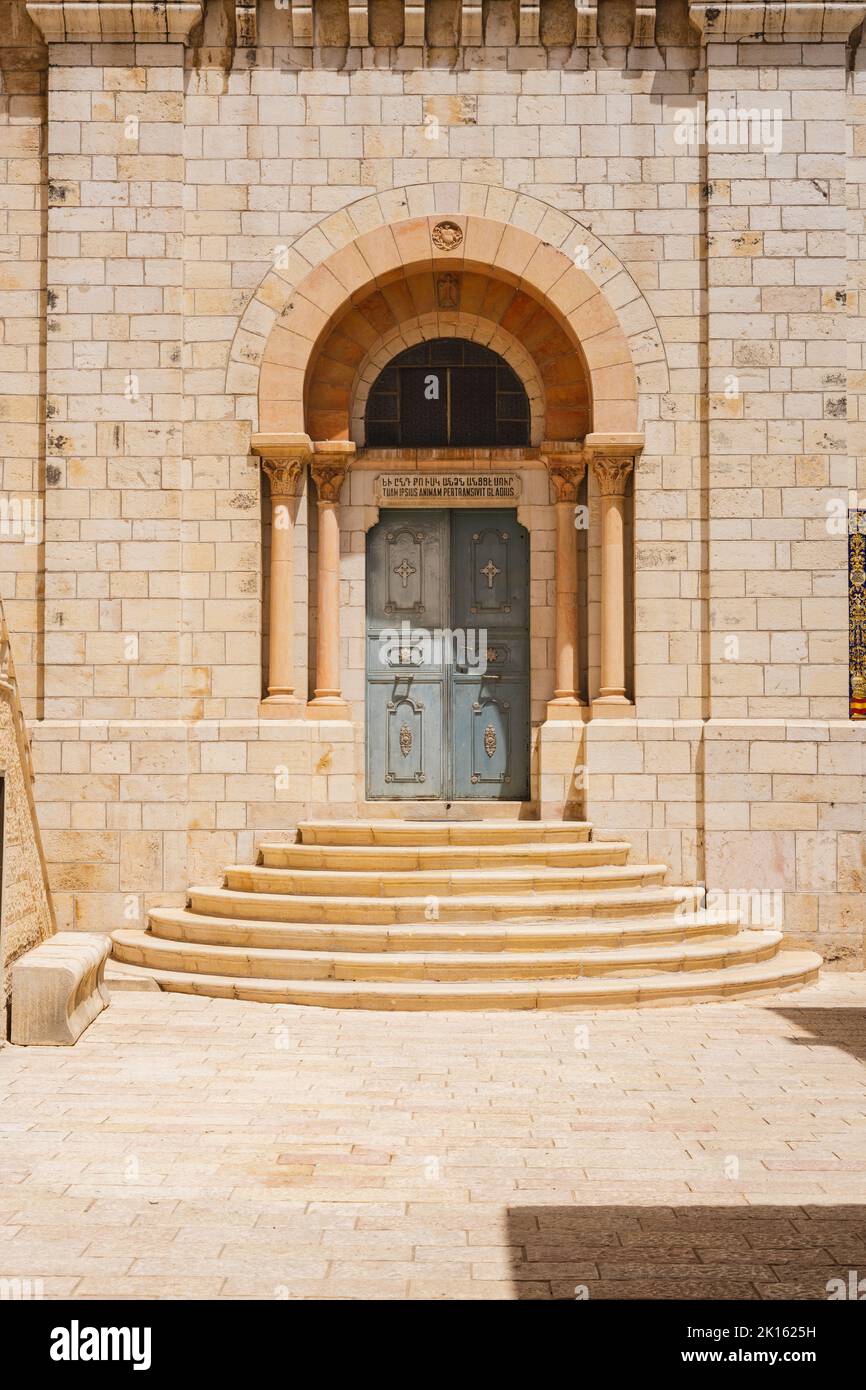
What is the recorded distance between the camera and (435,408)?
1218 centimetres

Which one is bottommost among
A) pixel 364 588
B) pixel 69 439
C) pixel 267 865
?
pixel 267 865

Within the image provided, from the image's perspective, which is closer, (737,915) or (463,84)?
(737,915)

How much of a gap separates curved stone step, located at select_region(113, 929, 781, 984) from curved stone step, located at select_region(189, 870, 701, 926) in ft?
1.06

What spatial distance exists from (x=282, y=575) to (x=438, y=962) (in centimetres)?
386

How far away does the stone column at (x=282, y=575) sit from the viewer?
11.3m

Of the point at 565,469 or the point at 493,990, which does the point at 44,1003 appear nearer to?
the point at 493,990

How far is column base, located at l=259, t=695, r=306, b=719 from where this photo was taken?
37.1 ft

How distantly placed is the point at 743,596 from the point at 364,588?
3.39 meters

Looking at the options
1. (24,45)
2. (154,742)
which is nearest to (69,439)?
(154,742)

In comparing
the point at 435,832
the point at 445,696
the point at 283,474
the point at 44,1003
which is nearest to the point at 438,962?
the point at 435,832

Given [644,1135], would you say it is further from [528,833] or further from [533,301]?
[533,301]

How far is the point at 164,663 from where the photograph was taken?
11.1 metres

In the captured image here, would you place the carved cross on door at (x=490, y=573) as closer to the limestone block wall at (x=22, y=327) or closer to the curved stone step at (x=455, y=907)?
the curved stone step at (x=455, y=907)

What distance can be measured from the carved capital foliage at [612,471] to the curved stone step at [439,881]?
129 inches
